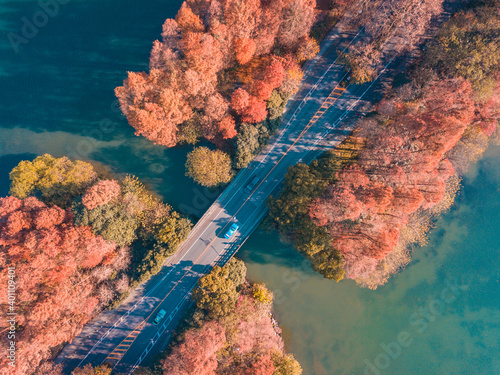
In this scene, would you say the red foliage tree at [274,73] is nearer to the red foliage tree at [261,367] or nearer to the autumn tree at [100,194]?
the autumn tree at [100,194]

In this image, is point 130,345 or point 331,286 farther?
point 331,286

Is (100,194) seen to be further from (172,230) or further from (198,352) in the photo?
(198,352)

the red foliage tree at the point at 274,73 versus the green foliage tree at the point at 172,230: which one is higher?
the red foliage tree at the point at 274,73

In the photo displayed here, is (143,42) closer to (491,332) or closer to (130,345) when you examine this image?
(130,345)

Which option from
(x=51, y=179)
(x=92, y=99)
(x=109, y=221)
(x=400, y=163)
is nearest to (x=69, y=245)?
(x=109, y=221)

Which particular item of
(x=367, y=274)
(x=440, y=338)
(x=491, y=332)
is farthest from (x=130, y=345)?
(x=491, y=332)

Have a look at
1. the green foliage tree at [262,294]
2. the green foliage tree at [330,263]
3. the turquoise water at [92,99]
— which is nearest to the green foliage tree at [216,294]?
the green foliage tree at [262,294]
